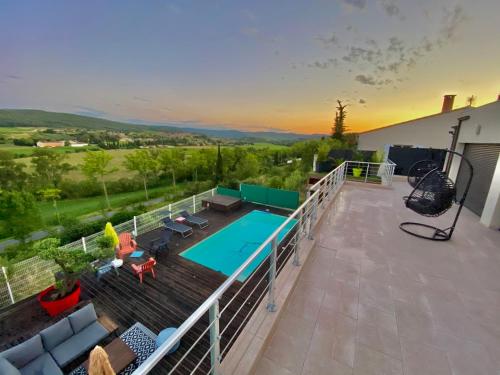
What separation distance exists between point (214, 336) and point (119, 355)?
362 cm

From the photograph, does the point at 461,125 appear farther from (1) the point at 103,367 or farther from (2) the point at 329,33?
(1) the point at 103,367

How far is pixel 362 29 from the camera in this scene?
7012mm

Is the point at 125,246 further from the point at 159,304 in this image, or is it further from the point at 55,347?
the point at 55,347

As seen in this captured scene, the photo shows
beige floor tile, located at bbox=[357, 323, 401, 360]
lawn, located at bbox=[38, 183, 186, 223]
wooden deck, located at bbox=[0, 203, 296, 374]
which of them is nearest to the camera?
beige floor tile, located at bbox=[357, 323, 401, 360]

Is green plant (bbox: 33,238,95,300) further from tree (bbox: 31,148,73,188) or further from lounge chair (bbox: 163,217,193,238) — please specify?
tree (bbox: 31,148,73,188)

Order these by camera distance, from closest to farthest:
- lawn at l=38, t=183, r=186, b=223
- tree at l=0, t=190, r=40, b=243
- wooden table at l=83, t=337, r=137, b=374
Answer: wooden table at l=83, t=337, r=137, b=374, tree at l=0, t=190, r=40, b=243, lawn at l=38, t=183, r=186, b=223

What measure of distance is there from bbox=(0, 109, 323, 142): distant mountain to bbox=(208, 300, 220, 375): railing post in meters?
31.4

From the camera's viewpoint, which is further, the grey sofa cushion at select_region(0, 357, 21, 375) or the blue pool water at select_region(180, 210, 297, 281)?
the blue pool water at select_region(180, 210, 297, 281)

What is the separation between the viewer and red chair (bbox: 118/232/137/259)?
7.66 meters

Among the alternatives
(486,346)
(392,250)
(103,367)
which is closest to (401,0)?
(392,250)

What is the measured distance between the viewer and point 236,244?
974 centimetres

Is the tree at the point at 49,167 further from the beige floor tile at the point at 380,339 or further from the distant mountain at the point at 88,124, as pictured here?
the beige floor tile at the point at 380,339

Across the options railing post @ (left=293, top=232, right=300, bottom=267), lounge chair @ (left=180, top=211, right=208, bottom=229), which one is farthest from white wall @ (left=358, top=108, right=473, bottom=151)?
railing post @ (left=293, top=232, right=300, bottom=267)

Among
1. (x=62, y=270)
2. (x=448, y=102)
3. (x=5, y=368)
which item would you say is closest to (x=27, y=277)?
(x=62, y=270)
